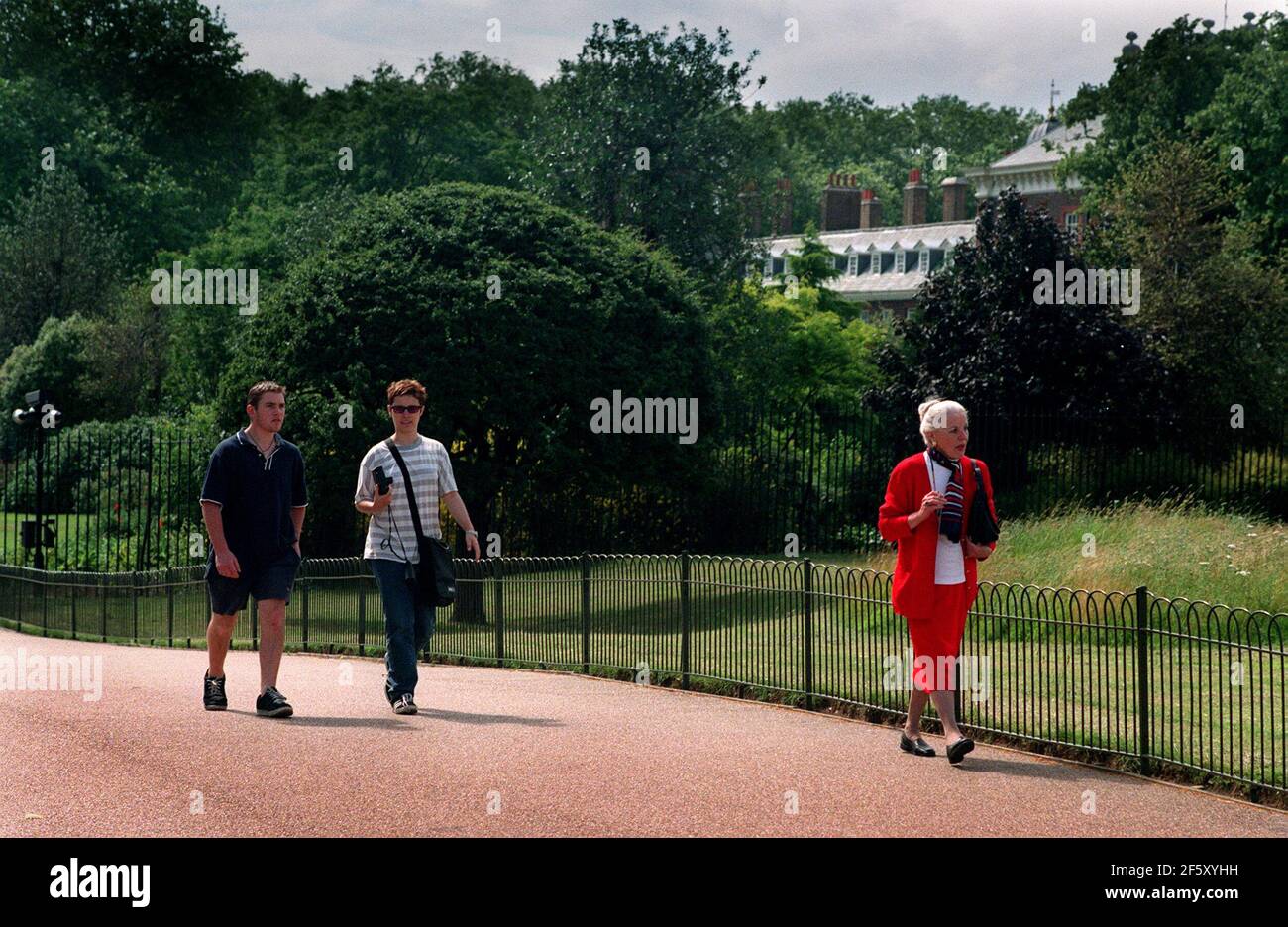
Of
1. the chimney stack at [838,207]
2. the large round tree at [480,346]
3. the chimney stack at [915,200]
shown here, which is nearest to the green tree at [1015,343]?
the large round tree at [480,346]

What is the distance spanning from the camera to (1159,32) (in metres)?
46.2

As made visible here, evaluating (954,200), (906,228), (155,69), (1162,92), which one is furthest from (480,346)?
(954,200)

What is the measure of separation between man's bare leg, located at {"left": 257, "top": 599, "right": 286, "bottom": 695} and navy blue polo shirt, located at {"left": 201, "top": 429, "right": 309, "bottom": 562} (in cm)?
29

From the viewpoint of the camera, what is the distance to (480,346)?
64.5 feet

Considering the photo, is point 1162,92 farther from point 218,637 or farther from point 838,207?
point 218,637

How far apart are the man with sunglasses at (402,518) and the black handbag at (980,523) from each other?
3.02m

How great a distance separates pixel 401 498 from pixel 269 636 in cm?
112

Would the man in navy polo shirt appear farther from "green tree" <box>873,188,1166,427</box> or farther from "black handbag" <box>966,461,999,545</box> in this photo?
"green tree" <box>873,188,1166,427</box>

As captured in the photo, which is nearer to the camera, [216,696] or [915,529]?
[915,529]

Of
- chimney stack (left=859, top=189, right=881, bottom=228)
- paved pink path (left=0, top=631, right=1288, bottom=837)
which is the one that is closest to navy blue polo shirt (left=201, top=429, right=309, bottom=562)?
paved pink path (left=0, top=631, right=1288, bottom=837)

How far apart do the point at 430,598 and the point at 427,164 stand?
45.2m

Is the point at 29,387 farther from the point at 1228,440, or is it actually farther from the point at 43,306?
the point at 1228,440

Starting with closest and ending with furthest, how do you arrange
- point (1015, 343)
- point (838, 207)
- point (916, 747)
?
point (916, 747)
point (1015, 343)
point (838, 207)

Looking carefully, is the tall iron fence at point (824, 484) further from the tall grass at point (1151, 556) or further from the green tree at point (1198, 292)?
the tall grass at point (1151, 556)
